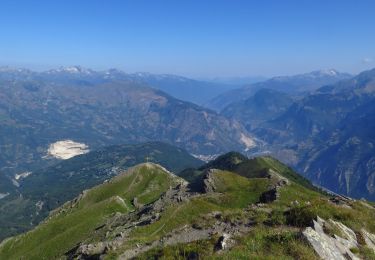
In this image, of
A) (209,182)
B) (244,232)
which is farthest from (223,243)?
(209,182)

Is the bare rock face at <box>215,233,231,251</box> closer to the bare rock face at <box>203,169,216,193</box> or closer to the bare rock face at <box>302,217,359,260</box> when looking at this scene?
the bare rock face at <box>302,217,359,260</box>

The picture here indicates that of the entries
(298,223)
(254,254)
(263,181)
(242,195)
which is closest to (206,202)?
(242,195)

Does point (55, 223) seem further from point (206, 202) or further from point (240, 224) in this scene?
point (240, 224)

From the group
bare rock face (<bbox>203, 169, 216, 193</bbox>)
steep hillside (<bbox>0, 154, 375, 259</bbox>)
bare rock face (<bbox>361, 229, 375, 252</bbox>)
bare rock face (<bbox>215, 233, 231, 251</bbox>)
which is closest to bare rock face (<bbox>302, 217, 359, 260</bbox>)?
steep hillside (<bbox>0, 154, 375, 259</bbox>)

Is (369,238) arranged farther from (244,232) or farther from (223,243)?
(223,243)

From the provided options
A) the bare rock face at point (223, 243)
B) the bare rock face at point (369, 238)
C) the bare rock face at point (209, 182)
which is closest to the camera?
the bare rock face at point (223, 243)

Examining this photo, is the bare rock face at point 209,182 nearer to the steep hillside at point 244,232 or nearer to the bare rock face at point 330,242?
the steep hillside at point 244,232

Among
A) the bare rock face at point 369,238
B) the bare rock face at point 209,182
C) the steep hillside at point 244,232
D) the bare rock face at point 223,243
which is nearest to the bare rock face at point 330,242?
the steep hillside at point 244,232

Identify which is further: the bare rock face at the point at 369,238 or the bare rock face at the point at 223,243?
the bare rock face at the point at 369,238

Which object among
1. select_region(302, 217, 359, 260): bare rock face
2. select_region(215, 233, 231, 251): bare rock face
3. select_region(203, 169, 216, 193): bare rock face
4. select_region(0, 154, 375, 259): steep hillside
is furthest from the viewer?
select_region(203, 169, 216, 193): bare rock face
